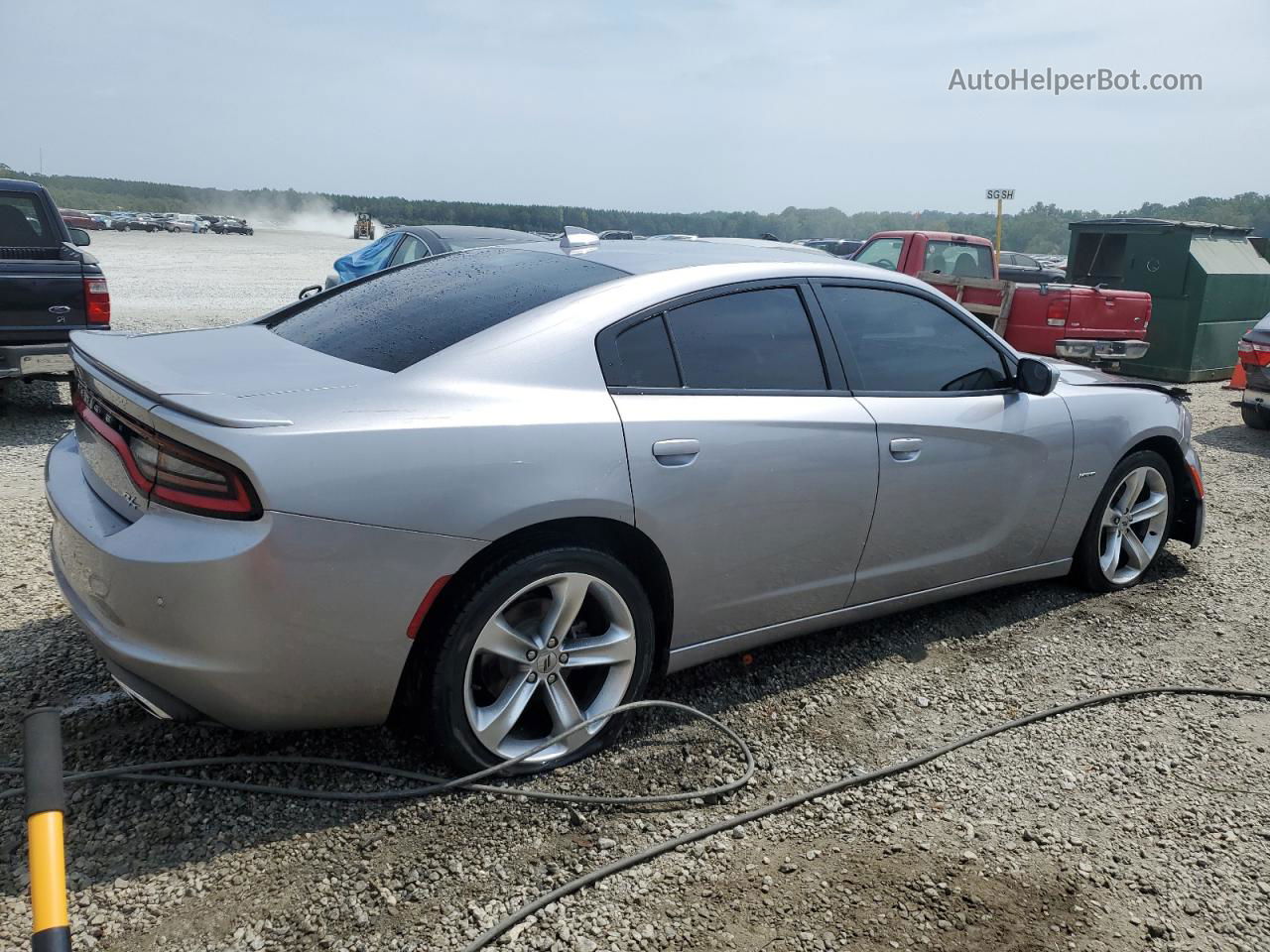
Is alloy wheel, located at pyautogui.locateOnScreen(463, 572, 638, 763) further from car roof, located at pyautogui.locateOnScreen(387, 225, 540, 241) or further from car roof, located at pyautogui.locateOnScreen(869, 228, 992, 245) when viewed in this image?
car roof, located at pyautogui.locateOnScreen(869, 228, 992, 245)

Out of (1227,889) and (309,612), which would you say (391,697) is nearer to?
(309,612)

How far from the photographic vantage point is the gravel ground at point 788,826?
2463 millimetres

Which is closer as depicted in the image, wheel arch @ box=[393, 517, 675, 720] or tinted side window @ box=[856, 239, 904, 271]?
wheel arch @ box=[393, 517, 675, 720]

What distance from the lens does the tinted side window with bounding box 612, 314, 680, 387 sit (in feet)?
10.2

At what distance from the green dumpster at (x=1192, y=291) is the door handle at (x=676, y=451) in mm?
12118

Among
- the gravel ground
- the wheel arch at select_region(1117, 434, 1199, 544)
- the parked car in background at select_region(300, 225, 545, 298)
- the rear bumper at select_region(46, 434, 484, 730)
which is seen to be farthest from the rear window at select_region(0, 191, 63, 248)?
the wheel arch at select_region(1117, 434, 1199, 544)

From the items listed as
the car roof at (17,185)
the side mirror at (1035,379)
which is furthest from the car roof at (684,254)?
the car roof at (17,185)

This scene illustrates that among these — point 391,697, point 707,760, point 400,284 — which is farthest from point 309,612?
point 400,284

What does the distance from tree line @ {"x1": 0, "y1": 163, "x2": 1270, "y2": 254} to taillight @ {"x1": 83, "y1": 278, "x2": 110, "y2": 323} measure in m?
25.2

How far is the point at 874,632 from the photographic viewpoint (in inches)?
167

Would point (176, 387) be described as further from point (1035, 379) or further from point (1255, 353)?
Result: point (1255, 353)

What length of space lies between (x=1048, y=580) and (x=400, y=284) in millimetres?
3266

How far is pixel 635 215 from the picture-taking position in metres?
106

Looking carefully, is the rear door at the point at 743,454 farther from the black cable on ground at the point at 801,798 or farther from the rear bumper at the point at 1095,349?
the rear bumper at the point at 1095,349
